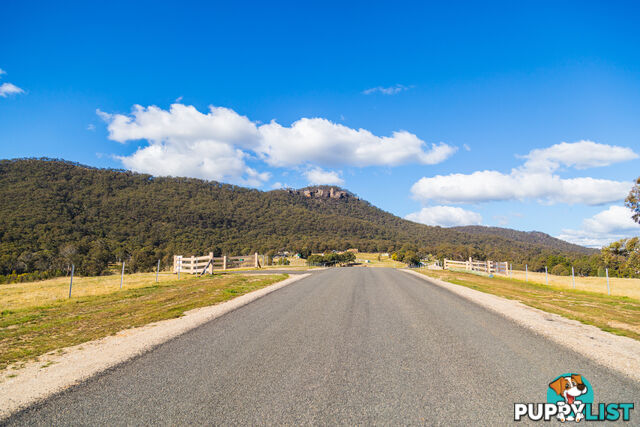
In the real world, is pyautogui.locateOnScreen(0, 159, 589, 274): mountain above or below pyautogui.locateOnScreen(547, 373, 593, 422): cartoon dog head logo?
above

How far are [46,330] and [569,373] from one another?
9.99 metres

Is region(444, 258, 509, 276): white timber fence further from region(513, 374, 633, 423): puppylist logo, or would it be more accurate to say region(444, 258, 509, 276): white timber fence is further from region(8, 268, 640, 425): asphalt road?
region(513, 374, 633, 423): puppylist logo

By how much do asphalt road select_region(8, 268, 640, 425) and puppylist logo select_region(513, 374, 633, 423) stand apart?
0.34 feet

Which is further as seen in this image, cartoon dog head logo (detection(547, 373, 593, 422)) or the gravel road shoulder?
the gravel road shoulder

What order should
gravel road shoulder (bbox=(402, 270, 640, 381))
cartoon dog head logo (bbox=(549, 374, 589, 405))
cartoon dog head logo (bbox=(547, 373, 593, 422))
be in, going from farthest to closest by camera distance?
gravel road shoulder (bbox=(402, 270, 640, 381)), cartoon dog head logo (bbox=(549, 374, 589, 405)), cartoon dog head logo (bbox=(547, 373, 593, 422))

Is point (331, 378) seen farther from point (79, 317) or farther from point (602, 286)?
point (602, 286)

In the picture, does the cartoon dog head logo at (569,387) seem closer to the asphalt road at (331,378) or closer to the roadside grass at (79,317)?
the asphalt road at (331,378)

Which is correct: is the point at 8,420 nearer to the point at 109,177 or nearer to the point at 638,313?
the point at 638,313

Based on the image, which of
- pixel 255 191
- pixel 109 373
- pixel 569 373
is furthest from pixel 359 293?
pixel 255 191

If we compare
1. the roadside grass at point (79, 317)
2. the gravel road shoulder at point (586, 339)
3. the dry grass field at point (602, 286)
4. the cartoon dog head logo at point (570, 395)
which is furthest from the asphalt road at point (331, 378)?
the dry grass field at point (602, 286)

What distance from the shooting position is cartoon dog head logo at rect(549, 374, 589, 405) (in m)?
3.91

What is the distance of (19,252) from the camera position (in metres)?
48.7

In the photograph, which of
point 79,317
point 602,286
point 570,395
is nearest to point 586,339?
point 570,395

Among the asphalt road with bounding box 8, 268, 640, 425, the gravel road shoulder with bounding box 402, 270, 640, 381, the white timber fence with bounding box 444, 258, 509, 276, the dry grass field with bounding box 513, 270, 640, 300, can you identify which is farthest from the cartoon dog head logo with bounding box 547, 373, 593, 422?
the white timber fence with bounding box 444, 258, 509, 276
